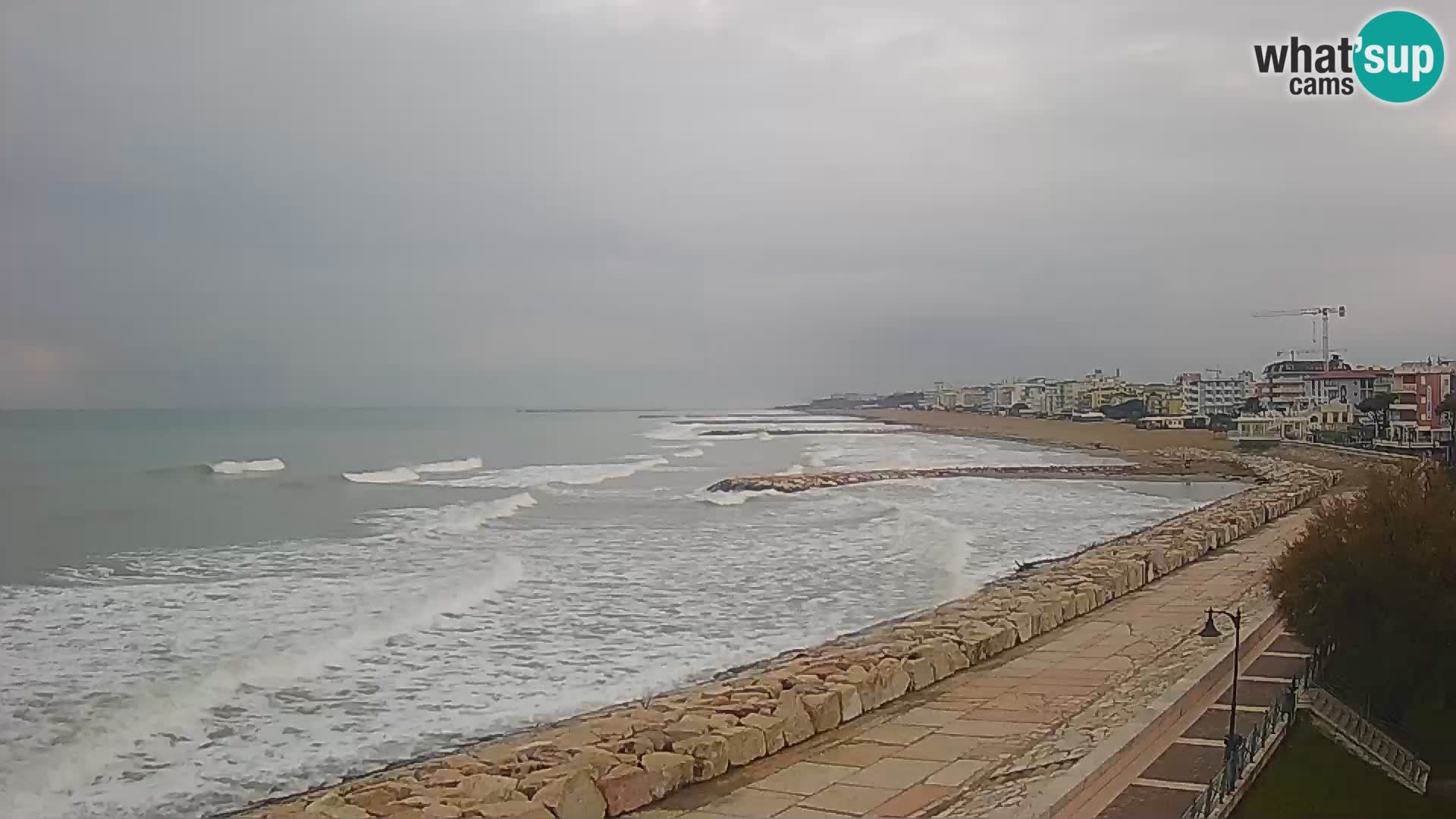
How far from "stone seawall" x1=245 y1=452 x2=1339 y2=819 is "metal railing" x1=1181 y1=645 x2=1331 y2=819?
10.6 feet

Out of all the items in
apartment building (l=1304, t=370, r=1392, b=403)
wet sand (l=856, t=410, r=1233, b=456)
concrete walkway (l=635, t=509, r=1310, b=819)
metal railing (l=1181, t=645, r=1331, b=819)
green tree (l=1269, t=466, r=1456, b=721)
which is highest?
apartment building (l=1304, t=370, r=1392, b=403)

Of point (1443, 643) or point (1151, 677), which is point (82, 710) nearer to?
point (1151, 677)

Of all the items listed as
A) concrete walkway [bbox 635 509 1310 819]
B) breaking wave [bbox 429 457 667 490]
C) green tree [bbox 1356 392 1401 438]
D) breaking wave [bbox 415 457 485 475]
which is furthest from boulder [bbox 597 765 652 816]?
green tree [bbox 1356 392 1401 438]

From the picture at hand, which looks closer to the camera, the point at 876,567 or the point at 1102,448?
the point at 876,567

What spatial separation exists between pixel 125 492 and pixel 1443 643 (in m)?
39.4

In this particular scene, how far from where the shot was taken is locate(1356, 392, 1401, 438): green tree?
56.5 m

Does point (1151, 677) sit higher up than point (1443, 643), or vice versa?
point (1443, 643)

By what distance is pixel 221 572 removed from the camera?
21141mm

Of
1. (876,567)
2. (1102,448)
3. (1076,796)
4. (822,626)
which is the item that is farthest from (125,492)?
(1102,448)

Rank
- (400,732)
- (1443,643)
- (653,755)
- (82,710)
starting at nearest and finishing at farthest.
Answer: (653,755), (1443,643), (400,732), (82,710)

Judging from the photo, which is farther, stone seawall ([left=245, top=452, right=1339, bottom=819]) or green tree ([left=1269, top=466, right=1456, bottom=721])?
green tree ([left=1269, top=466, right=1456, bottom=721])

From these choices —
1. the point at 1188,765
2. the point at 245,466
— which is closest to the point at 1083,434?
the point at 245,466

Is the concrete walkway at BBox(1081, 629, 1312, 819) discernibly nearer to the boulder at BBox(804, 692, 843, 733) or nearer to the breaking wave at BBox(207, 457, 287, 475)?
the boulder at BBox(804, 692, 843, 733)

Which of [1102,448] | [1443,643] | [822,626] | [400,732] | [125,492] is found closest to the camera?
[1443,643]
